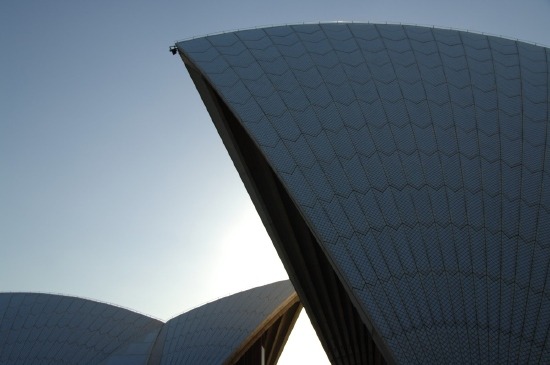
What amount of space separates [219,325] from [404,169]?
14.4 meters

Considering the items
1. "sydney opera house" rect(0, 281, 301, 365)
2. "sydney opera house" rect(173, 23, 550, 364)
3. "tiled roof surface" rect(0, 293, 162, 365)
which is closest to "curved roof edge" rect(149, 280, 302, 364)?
"sydney opera house" rect(0, 281, 301, 365)

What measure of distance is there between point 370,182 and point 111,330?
723 inches

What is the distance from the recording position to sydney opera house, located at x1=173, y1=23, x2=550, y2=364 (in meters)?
12.0

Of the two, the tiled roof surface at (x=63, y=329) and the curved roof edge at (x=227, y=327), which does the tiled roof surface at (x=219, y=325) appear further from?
the tiled roof surface at (x=63, y=329)

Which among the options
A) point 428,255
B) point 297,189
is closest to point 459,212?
point 428,255

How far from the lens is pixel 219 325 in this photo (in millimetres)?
25297

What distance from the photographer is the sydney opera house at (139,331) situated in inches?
947

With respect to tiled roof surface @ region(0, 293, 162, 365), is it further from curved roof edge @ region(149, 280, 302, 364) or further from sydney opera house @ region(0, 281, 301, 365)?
curved roof edge @ region(149, 280, 302, 364)

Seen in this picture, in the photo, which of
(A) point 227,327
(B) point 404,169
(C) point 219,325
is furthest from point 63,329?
(B) point 404,169

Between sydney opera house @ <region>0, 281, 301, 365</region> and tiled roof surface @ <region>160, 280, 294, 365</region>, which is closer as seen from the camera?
tiled roof surface @ <region>160, 280, 294, 365</region>

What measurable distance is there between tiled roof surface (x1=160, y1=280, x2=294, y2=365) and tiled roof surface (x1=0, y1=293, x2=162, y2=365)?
1.23 m

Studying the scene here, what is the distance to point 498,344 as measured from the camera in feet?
38.2

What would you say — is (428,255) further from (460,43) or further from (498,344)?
(460,43)

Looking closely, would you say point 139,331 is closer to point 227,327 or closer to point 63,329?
point 63,329
